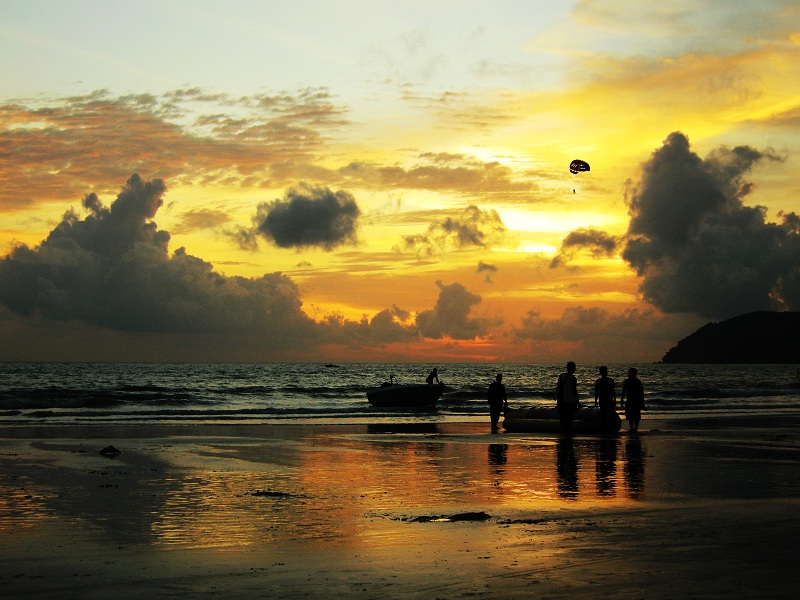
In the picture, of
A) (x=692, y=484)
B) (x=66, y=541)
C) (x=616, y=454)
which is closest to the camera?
(x=66, y=541)

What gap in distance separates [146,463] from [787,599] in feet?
44.8

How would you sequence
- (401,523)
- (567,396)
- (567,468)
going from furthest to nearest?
(567,396), (567,468), (401,523)

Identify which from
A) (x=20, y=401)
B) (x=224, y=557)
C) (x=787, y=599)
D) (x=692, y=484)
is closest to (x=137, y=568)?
(x=224, y=557)

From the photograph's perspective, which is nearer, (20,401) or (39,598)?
(39,598)

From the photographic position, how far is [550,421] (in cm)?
2658

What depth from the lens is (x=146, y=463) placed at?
17531 mm

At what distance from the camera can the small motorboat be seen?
2051 inches

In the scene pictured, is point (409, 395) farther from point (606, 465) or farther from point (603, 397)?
point (606, 465)

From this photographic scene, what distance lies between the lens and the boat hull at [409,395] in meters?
52.1

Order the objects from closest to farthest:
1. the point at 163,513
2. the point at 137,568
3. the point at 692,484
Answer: the point at 137,568, the point at 163,513, the point at 692,484

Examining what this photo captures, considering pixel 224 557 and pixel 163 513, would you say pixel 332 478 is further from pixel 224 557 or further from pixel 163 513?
pixel 224 557

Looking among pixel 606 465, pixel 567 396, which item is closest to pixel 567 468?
pixel 606 465

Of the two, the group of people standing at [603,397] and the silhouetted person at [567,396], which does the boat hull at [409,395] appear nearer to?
the group of people standing at [603,397]

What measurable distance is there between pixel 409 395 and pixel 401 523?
41925 mm
